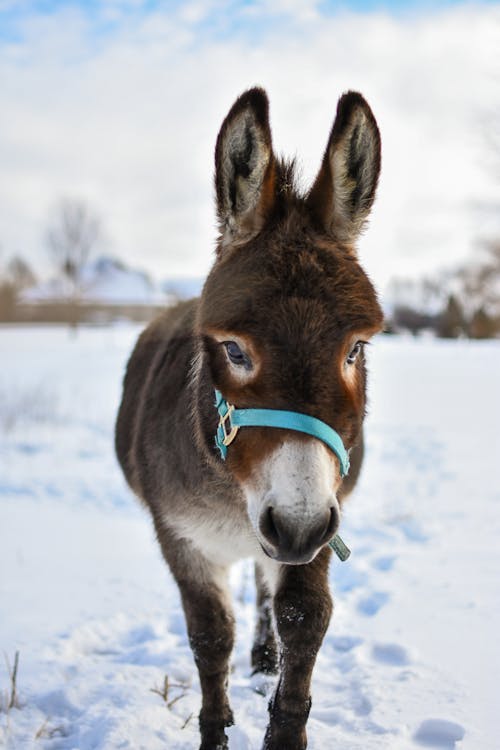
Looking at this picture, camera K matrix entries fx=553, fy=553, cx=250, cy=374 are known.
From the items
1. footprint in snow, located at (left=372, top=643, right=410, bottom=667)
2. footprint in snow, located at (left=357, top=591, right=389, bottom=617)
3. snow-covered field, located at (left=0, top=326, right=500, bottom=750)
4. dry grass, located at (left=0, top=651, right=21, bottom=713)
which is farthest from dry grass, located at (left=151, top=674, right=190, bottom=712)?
footprint in snow, located at (left=357, top=591, right=389, bottom=617)

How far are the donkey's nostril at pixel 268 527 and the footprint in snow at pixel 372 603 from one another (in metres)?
2.76

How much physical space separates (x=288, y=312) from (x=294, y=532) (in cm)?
70

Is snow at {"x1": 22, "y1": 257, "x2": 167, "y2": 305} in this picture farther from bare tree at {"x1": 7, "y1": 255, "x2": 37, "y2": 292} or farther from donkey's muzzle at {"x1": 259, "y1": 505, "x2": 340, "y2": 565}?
donkey's muzzle at {"x1": 259, "y1": 505, "x2": 340, "y2": 565}

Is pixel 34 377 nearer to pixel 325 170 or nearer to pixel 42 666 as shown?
pixel 42 666

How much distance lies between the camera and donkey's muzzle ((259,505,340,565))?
1.60 m

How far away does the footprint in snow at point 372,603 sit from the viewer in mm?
4047

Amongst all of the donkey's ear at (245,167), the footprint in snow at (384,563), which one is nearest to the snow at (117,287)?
the footprint in snow at (384,563)

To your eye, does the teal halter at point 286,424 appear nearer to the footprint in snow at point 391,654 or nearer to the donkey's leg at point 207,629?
the donkey's leg at point 207,629

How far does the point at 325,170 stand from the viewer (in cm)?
224

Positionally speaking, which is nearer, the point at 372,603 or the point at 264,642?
the point at 264,642

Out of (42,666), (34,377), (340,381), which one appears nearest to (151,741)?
(42,666)

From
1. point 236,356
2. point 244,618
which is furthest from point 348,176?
point 244,618

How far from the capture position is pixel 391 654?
11.3 feet

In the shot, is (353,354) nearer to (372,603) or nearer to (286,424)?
(286,424)
